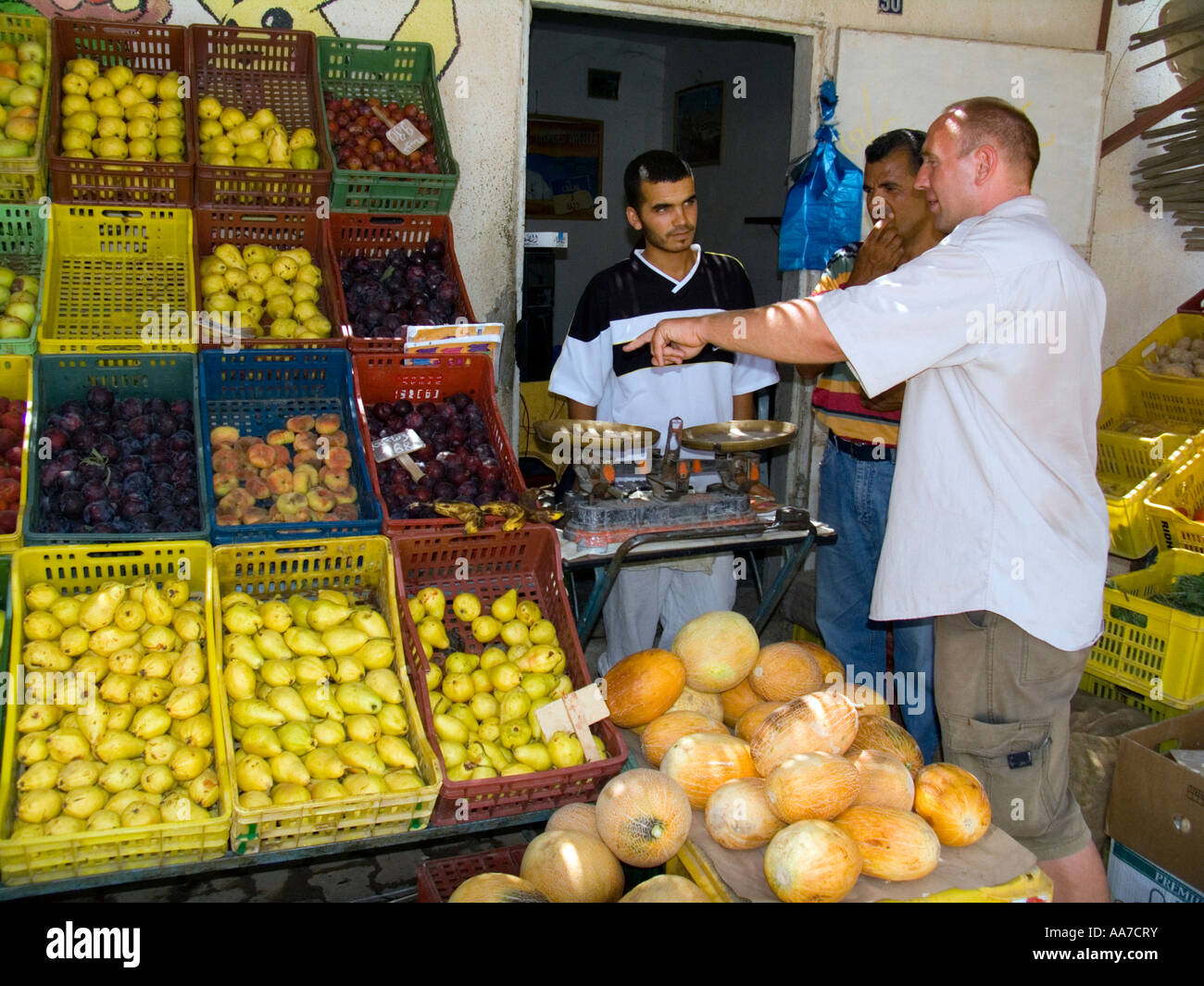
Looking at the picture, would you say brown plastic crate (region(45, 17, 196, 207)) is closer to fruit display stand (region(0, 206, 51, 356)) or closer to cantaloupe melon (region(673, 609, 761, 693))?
fruit display stand (region(0, 206, 51, 356))

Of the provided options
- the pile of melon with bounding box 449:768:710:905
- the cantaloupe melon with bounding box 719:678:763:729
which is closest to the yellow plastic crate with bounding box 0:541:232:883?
the pile of melon with bounding box 449:768:710:905

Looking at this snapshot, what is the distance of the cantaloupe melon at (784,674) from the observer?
2641 millimetres

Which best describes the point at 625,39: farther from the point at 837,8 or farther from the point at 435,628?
the point at 435,628

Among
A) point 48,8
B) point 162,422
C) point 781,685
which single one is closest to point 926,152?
point 781,685

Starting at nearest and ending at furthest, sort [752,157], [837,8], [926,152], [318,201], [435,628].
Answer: [926,152] < [435,628] < [318,201] < [837,8] < [752,157]

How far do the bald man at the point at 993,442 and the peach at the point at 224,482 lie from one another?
1.37 meters

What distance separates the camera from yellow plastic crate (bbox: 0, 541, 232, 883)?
2.10 m

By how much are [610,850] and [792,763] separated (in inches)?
17.2

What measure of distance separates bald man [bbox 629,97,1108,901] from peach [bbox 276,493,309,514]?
3.94 ft

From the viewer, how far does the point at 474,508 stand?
300 centimetres

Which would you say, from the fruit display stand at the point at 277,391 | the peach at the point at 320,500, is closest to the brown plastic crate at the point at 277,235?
the fruit display stand at the point at 277,391

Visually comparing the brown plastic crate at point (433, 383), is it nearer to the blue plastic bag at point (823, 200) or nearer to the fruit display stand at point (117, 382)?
the fruit display stand at point (117, 382)

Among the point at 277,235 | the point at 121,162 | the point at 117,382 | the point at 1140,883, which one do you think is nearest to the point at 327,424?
the point at 117,382

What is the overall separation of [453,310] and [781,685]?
199 cm
